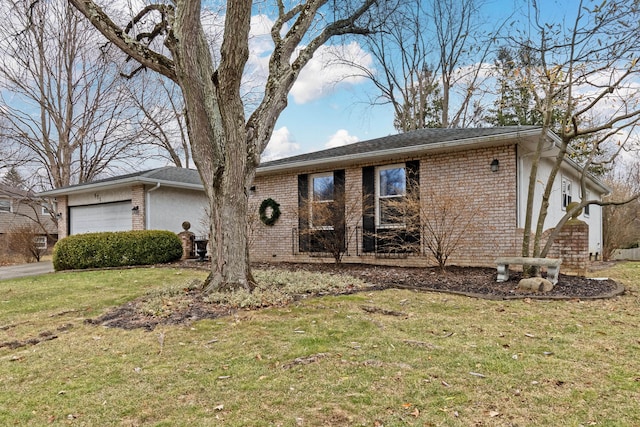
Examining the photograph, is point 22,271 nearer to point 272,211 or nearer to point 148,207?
point 148,207

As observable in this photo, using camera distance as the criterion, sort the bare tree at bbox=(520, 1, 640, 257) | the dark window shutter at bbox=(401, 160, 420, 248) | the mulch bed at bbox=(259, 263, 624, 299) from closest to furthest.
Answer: the mulch bed at bbox=(259, 263, 624, 299)
the bare tree at bbox=(520, 1, 640, 257)
the dark window shutter at bbox=(401, 160, 420, 248)

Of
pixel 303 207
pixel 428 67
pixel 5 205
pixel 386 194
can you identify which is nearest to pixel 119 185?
pixel 303 207

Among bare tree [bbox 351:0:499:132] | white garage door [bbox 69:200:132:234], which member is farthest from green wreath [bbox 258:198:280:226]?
bare tree [bbox 351:0:499:132]

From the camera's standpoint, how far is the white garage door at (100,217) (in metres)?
14.2

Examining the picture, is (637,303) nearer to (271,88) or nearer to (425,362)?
(425,362)

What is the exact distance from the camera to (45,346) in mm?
3998

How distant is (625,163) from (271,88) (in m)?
22.7

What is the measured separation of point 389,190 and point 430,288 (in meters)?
4.13

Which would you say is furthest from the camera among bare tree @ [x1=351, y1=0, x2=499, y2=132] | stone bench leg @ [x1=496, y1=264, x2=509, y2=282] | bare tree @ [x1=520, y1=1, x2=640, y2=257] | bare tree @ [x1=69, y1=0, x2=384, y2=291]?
bare tree @ [x1=351, y1=0, x2=499, y2=132]

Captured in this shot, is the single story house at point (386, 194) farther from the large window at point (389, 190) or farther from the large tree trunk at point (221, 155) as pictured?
the large tree trunk at point (221, 155)

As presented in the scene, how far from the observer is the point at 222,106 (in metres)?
5.57

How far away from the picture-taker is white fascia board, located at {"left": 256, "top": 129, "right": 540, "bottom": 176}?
798cm

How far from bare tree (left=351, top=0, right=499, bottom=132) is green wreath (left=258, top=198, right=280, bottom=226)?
40.5ft

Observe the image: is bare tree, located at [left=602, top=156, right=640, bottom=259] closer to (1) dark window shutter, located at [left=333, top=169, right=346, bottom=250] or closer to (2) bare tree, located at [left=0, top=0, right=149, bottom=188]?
(1) dark window shutter, located at [left=333, top=169, right=346, bottom=250]
